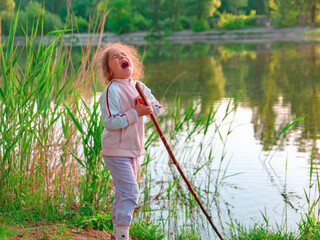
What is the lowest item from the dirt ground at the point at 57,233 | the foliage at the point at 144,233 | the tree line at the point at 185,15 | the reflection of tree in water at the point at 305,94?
the foliage at the point at 144,233

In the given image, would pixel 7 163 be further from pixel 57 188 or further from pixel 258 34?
pixel 258 34

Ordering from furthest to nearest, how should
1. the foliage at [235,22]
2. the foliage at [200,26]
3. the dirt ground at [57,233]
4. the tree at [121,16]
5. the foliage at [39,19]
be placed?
the tree at [121,16] → the foliage at [200,26] → the foliage at [235,22] → the foliage at [39,19] → the dirt ground at [57,233]

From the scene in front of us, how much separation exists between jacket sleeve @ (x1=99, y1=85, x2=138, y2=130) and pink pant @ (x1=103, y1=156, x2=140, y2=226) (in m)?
0.19

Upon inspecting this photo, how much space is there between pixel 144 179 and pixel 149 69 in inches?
474

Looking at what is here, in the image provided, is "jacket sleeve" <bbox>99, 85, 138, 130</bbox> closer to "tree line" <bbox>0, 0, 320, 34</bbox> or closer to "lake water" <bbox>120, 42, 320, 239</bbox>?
"lake water" <bbox>120, 42, 320, 239</bbox>

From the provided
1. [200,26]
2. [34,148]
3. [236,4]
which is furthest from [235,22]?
[34,148]

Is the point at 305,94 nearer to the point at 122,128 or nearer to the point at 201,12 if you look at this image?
the point at 122,128

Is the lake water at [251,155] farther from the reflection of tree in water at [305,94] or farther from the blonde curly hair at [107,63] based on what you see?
the blonde curly hair at [107,63]

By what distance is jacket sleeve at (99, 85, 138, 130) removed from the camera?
260 cm

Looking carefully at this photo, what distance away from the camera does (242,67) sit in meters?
16.6

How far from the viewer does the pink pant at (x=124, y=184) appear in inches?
105

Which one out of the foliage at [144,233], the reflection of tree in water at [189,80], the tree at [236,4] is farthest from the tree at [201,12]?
the foliage at [144,233]

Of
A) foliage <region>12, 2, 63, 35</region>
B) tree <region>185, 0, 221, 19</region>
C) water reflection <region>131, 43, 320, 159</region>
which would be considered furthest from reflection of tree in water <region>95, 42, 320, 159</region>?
tree <region>185, 0, 221, 19</region>

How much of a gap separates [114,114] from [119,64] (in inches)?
11.5
